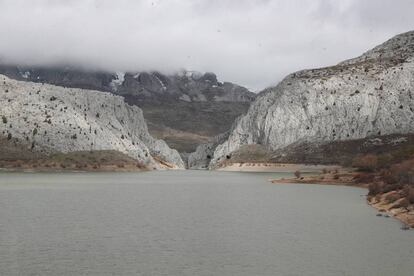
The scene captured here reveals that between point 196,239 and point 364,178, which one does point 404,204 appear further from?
point 364,178

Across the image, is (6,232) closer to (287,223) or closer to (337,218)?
(287,223)

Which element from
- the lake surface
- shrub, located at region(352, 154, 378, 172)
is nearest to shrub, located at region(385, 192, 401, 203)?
the lake surface

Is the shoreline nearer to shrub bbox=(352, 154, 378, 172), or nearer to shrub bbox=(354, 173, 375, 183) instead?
shrub bbox=(354, 173, 375, 183)

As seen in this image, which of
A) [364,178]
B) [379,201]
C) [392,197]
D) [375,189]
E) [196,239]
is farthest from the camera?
[364,178]

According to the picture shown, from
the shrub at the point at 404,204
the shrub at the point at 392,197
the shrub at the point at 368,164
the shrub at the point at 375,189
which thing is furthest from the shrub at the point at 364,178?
the shrub at the point at 404,204

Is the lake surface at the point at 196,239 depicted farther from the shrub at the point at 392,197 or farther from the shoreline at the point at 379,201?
the shrub at the point at 392,197

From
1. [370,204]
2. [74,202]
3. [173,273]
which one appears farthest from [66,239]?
[370,204]

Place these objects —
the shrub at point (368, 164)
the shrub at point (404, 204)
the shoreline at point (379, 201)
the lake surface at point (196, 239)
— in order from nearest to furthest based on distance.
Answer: the lake surface at point (196, 239) < the shoreline at point (379, 201) < the shrub at point (404, 204) < the shrub at point (368, 164)

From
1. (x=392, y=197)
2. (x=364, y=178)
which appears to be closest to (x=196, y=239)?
(x=392, y=197)
